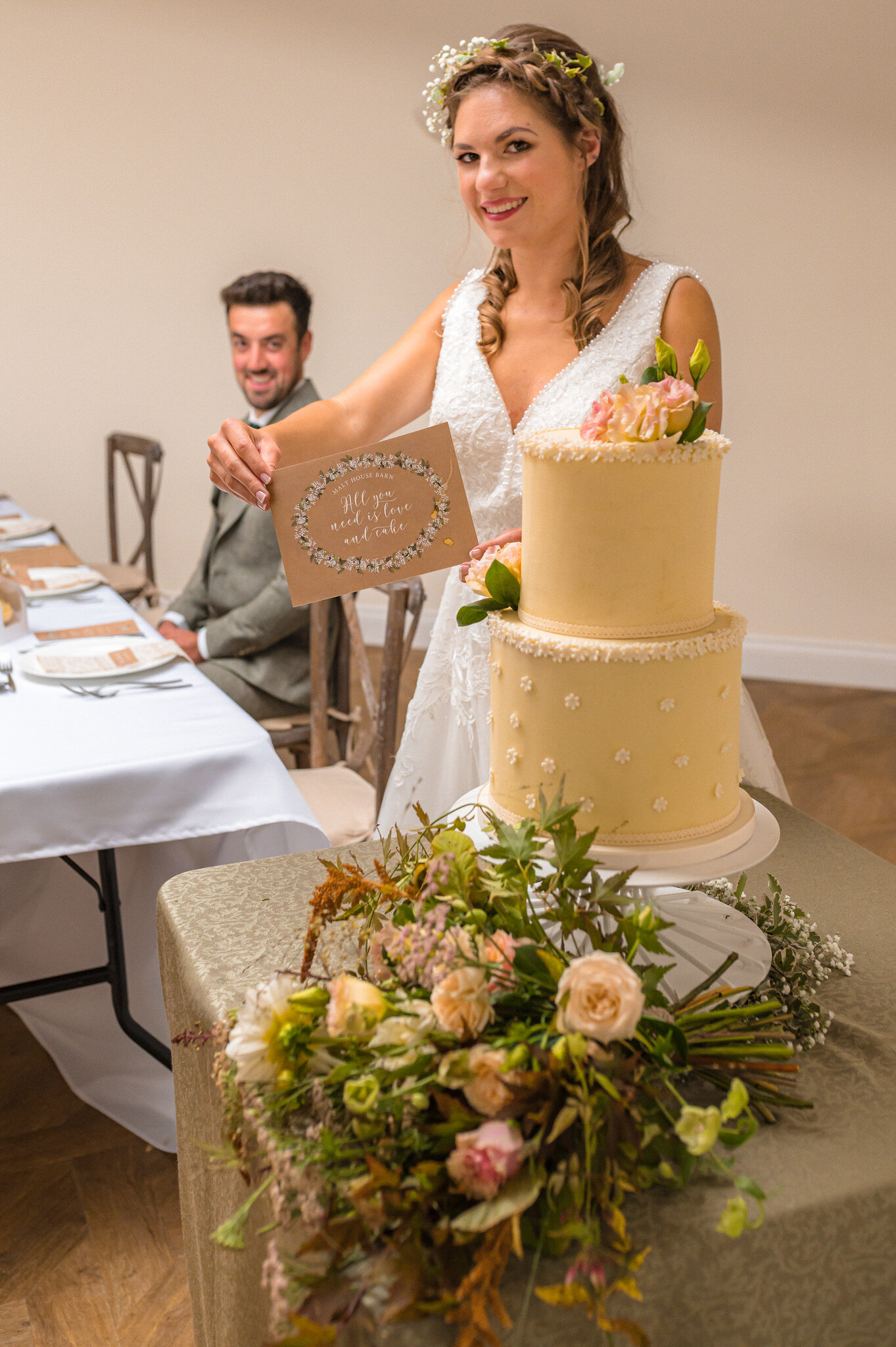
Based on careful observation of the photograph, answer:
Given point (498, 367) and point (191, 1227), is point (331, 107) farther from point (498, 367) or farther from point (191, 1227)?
point (191, 1227)

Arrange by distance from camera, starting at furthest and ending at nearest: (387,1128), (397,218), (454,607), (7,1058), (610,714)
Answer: (397,218)
(7,1058)
(454,607)
(610,714)
(387,1128)

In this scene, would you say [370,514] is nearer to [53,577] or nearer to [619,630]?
[619,630]

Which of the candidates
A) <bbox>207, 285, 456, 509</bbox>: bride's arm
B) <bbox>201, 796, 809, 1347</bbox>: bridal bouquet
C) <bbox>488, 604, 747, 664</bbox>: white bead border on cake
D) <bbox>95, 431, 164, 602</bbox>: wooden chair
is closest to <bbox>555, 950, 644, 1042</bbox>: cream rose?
<bbox>201, 796, 809, 1347</bbox>: bridal bouquet

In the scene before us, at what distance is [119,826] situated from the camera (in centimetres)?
169

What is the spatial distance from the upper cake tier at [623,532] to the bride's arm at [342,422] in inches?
17.0

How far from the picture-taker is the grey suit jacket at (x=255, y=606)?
2.92 metres

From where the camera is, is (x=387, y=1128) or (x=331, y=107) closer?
(x=387, y=1128)

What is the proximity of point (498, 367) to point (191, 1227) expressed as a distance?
1367mm

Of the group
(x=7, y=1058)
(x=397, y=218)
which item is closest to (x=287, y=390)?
(x=7, y=1058)

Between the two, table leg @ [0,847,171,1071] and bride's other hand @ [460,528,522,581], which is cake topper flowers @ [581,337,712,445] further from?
table leg @ [0,847,171,1071]

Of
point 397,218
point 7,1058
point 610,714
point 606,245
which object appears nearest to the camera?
point 610,714

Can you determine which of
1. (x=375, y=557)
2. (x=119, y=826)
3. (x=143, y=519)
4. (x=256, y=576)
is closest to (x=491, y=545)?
(x=375, y=557)

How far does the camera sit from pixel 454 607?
209 centimetres

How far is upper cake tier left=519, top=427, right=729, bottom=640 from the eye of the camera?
0.97m
